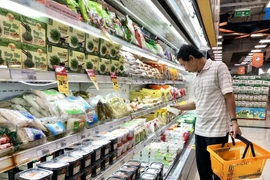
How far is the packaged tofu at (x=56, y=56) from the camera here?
1.20m

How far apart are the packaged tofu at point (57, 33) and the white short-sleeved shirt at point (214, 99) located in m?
1.58

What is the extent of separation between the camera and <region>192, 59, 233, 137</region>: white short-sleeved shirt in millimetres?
2387

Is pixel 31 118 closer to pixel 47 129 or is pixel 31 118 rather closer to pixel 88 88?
pixel 47 129

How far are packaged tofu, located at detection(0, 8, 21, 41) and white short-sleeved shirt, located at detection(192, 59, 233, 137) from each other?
187cm

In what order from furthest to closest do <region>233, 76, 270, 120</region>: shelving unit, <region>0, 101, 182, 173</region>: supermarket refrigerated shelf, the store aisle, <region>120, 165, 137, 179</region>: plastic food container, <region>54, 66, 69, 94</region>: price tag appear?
<region>233, 76, 270, 120</region>: shelving unit, the store aisle, <region>120, 165, 137, 179</region>: plastic food container, <region>54, 66, 69, 94</region>: price tag, <region>0, 101, 182, 173</region>: supermarket refrigerated shelf

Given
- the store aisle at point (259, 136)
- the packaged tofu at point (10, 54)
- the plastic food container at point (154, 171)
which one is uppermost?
the packaged tofu at point (10, 54)

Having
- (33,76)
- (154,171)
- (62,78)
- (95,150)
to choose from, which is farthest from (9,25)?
(154,171)

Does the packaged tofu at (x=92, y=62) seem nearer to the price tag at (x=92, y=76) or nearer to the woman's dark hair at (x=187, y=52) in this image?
the price tag at (x=92, y=76)

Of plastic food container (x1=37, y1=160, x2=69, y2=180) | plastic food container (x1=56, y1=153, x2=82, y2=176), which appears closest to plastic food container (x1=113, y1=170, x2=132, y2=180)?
plastic food container (x1=56, y1=153, x2=82, y2=176)

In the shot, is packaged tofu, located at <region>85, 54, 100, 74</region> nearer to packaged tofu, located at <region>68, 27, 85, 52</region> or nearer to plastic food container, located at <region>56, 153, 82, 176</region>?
packaged tofu, located at <region>68, 27, 85, 52</region>

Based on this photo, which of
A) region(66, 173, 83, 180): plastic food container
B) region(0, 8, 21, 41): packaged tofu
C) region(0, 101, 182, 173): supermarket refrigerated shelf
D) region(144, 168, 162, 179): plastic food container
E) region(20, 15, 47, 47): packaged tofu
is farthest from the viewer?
region(144, 168, 162, 179): plastic food container

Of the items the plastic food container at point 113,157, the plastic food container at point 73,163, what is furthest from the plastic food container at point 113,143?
the plastic food container at point 73,163

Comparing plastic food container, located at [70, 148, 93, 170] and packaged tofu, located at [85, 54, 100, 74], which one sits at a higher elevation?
packaged tofu, located at [85, 54, 100, 74]

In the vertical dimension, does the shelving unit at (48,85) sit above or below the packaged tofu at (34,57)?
below
